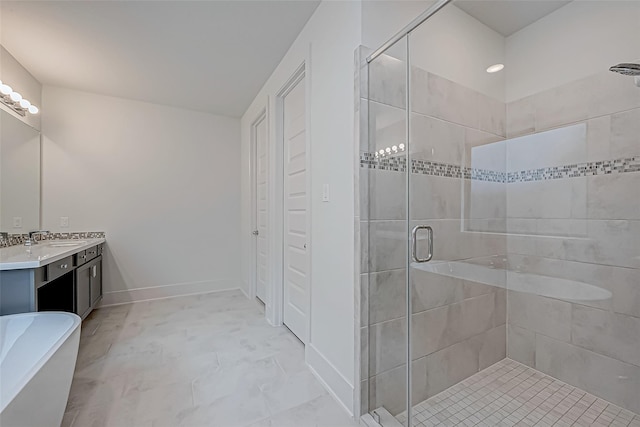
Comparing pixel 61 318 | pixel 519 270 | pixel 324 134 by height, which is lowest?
pixel 61 318

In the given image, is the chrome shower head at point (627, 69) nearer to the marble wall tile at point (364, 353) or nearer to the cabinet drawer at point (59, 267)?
the marble wall tile at point (364, 353)

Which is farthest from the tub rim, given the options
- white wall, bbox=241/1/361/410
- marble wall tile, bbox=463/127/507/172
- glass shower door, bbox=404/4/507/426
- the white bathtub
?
marble wall tile, bbox=463/127/507/172

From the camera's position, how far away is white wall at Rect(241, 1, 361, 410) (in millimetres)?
1621

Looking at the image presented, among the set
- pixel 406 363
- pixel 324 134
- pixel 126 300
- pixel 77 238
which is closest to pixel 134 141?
pixel 77 238

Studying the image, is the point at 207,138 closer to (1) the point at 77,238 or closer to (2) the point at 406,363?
(1) the point at 77,238

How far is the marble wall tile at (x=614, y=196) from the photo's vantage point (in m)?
1.60

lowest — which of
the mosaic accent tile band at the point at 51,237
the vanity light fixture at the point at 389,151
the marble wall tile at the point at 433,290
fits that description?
the marble wall tile at the point at 433,290

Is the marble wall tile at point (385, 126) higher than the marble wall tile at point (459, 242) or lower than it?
higher

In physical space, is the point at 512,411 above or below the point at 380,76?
below

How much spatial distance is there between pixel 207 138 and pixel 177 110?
50cm

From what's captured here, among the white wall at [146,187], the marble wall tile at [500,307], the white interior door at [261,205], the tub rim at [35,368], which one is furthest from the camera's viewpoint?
the white interior door at [261,205]

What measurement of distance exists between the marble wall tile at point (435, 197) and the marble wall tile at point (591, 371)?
1.12 metres

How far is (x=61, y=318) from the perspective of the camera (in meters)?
1.51

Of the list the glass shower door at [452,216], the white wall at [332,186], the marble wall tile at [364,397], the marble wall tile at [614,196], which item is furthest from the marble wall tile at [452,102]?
the marble wall tile at [364,397]
